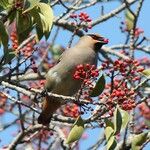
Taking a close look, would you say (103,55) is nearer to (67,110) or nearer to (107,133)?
(67,110)

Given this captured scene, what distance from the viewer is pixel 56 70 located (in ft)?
15.0

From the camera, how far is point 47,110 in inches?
177

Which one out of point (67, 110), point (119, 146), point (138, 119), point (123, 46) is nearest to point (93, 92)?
point (119, 146)

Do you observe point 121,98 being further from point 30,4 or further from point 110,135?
point 30,4

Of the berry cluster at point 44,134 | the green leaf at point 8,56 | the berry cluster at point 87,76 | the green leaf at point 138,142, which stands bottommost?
the berry cluster at point 44,134

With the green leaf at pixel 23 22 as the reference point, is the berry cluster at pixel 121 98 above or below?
below

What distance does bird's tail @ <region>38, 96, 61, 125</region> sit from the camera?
4402 mm

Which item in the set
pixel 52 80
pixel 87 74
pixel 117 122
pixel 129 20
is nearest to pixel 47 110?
pixel 52 80

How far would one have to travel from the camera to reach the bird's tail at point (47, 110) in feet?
14.4

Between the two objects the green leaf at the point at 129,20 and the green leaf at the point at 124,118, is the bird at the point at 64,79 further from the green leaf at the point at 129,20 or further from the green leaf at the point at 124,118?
the green leaf at the point at 124,118

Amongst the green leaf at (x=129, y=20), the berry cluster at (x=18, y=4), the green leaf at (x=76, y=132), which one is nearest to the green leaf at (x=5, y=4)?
the berry cluster at (x=18, y=4)

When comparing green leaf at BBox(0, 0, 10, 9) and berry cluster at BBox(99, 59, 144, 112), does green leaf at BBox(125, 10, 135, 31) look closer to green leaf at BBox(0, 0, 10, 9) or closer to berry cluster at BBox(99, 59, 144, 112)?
berry cluster at BBox(99, 59, 144, 112)

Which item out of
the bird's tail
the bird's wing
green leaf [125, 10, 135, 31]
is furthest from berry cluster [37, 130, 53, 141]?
green leaf [125, 10, 135, 31]

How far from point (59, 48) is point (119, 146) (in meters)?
3.54
